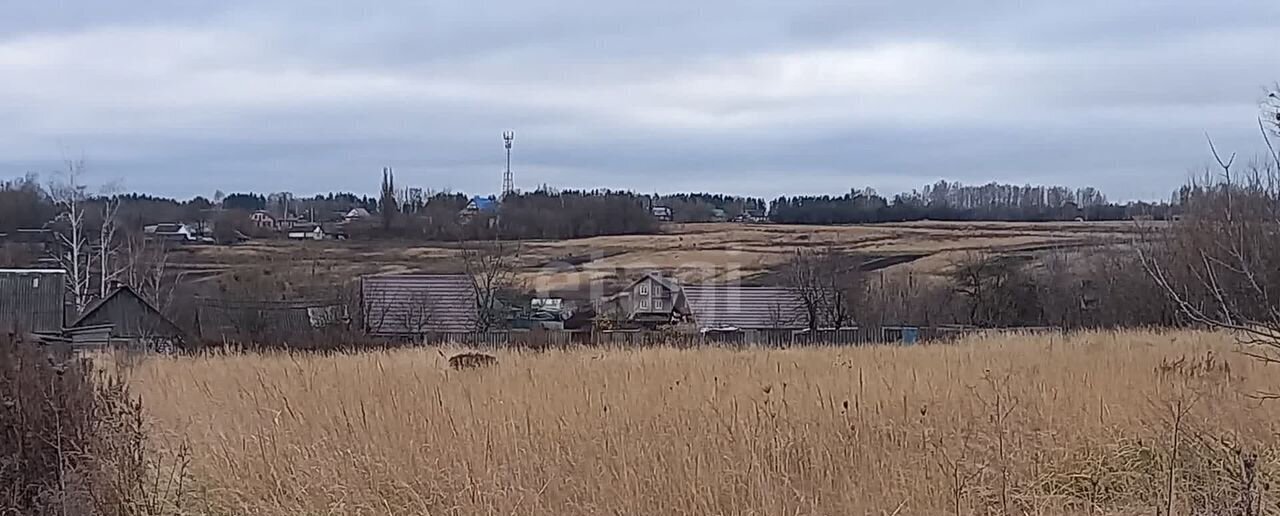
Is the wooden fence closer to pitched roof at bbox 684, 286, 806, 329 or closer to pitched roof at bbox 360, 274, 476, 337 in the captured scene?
pitched roof at bbox 360, 274, 476, 337

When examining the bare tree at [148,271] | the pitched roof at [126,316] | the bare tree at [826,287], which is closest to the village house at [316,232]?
the bare tree at [148,271]

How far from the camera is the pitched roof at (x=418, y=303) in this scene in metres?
43.1

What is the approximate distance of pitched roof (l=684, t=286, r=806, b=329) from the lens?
47275mm

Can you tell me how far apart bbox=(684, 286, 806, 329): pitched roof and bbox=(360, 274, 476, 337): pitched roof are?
8.75 metres

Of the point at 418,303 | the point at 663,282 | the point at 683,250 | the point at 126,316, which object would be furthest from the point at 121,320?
the point at 683,250

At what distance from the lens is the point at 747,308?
49094mm

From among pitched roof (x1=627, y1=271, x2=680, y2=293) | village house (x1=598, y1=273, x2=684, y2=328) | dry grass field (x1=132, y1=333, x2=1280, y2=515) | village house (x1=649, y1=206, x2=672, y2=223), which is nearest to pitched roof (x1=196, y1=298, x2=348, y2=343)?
village house (x1=598, y1=273, x2=684, y2=328)

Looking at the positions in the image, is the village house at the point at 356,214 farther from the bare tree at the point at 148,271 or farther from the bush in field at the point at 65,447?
the bush in field at the point at 65,447

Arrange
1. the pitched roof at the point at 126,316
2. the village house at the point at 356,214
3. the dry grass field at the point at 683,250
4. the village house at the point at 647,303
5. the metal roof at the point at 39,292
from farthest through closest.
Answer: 1. the village house at the point at 356,214
2. the dry grass field at the point at 683,250
3. the village house at the point at 647,303
4. the metal roof at the point at 39,292
5. the pitched roof at the point at 126,316

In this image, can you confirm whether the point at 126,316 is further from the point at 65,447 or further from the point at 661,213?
the point at 661,213

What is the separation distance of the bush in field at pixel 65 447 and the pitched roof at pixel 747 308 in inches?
1552

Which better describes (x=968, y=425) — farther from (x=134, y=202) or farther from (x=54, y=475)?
(x=134, y=202)

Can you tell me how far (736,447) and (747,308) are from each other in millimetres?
42818

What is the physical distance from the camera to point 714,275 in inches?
2234
